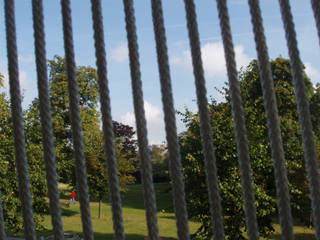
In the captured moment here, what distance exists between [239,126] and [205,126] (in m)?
0.17

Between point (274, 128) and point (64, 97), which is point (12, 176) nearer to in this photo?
point (274, 128)

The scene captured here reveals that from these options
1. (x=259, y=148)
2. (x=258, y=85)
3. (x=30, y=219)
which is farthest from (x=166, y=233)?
(x=30, y=219)

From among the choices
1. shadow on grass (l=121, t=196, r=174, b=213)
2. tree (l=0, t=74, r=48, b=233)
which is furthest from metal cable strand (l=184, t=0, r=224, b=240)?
shadow on grass (l=121, t=196, r=174, b=213)

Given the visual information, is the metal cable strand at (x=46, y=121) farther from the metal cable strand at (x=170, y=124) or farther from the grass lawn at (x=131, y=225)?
the grass lawn at (x=131, y=225)

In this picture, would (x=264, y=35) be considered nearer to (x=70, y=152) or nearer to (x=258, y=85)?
(x=258, y=85)

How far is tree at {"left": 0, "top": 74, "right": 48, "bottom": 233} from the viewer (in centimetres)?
1276

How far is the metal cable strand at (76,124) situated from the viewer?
5.15ft

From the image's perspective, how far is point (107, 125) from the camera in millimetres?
1609

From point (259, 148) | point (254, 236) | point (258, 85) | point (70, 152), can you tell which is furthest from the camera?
point (70, 152)

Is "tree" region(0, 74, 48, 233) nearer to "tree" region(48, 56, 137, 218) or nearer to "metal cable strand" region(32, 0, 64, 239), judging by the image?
"tree" region(48, 56, 137, 218)

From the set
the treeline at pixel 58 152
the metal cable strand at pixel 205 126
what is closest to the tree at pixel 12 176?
the treeline at pixel 58 152

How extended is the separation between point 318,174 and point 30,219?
4.82 feet

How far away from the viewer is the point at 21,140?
65.3 inches

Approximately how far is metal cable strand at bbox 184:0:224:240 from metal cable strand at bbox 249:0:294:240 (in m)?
0.29
